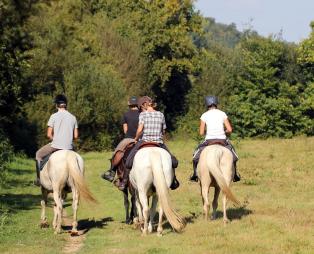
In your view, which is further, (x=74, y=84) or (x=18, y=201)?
(x=74, y=84)

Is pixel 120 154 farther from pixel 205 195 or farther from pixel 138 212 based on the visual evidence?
pixel 205 195

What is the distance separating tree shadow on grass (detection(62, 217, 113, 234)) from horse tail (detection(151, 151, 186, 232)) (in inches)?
99.4

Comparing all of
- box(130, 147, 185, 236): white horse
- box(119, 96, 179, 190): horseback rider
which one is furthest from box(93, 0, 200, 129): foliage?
box(130, 147, 185, 236): white horse

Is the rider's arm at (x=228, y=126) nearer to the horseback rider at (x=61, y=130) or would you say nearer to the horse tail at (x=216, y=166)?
the horse tail at (x=216, y=166)

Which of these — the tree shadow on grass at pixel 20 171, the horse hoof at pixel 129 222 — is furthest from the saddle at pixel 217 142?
the tree shadow on grass at pixel 20 171

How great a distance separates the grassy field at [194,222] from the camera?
37.0 feet

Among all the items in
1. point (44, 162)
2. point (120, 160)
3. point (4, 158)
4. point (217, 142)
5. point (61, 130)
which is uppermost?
point (61, 130)

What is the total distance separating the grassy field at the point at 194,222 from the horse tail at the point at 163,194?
29cm

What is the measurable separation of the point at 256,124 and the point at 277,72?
5.90 metres

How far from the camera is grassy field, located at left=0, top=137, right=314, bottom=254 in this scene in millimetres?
11273

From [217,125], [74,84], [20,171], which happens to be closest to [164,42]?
[74,84]

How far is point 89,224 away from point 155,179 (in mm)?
3509

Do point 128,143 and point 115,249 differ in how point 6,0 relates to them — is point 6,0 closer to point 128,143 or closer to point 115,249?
point 128,143

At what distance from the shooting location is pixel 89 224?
15352 millimetres
